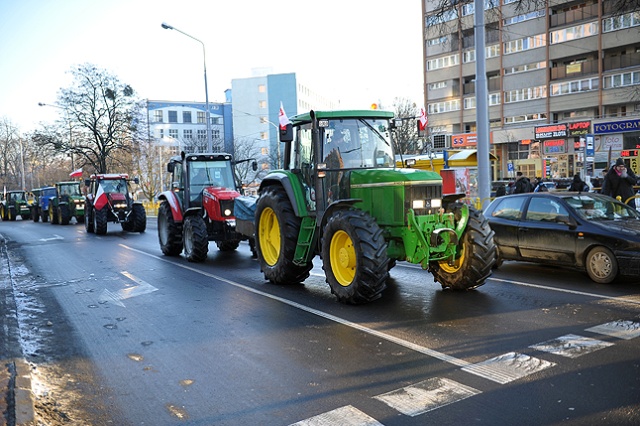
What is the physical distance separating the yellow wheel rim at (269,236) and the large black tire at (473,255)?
3.13 meters

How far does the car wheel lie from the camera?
29.3 feet

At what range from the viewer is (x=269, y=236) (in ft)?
34.9

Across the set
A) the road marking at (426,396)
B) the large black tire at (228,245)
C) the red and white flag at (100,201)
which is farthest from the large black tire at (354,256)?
the red and white flag at (100,201)

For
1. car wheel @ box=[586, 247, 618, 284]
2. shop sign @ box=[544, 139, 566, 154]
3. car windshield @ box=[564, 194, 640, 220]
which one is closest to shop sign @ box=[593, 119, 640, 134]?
shop sign @ box=[544, 139, 566, 154]

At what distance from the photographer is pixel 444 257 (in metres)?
8.16

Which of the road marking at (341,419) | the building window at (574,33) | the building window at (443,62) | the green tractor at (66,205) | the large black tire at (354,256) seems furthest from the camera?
the building window at (443,62)

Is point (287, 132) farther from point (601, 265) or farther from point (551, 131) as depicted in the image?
point (551, 131)

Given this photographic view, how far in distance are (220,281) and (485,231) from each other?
15.8 feet

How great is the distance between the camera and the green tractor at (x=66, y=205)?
105 ft

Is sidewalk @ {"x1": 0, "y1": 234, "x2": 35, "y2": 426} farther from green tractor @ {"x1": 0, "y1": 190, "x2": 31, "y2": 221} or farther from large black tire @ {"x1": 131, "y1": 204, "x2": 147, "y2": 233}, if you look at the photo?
green tractor @ {"x1": 0, "y1": 190, "x2": 31, "y2": 221}

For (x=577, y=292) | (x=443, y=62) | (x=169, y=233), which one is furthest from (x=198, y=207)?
(x=443, y=62)

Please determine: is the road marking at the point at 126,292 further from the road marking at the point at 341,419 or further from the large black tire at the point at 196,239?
the road marking at the point at 341,419

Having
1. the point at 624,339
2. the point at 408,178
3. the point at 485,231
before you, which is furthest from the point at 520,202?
the point at 624,339

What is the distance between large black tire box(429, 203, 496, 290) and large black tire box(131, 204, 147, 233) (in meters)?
17.7
